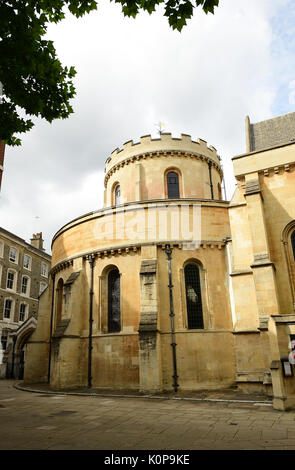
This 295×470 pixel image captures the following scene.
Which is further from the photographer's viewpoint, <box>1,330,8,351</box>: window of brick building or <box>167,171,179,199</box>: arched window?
<box>1,330,8,351</box>: window of brick building

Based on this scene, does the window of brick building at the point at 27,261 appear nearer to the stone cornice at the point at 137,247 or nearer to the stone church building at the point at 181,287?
the stone church building at the point at 181,287

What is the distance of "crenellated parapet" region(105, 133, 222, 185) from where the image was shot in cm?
2341

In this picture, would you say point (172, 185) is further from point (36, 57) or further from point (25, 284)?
point (25, 284)

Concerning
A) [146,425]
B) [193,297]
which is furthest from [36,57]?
[193,297]

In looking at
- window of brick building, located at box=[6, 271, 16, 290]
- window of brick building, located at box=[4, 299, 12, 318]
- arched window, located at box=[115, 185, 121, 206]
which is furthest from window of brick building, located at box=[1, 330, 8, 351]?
arched window, located at box=[115, 185, 121, 206]

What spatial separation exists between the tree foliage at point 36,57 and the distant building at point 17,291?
24951 mm

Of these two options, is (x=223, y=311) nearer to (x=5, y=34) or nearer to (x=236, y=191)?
(x=236, y=191)

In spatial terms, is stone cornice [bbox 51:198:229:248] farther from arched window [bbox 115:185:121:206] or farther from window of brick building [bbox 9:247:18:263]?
window of brick building [bbox 9:247:18:263]

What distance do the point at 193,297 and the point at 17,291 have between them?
2465cm

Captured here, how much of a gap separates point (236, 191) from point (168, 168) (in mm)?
8532
